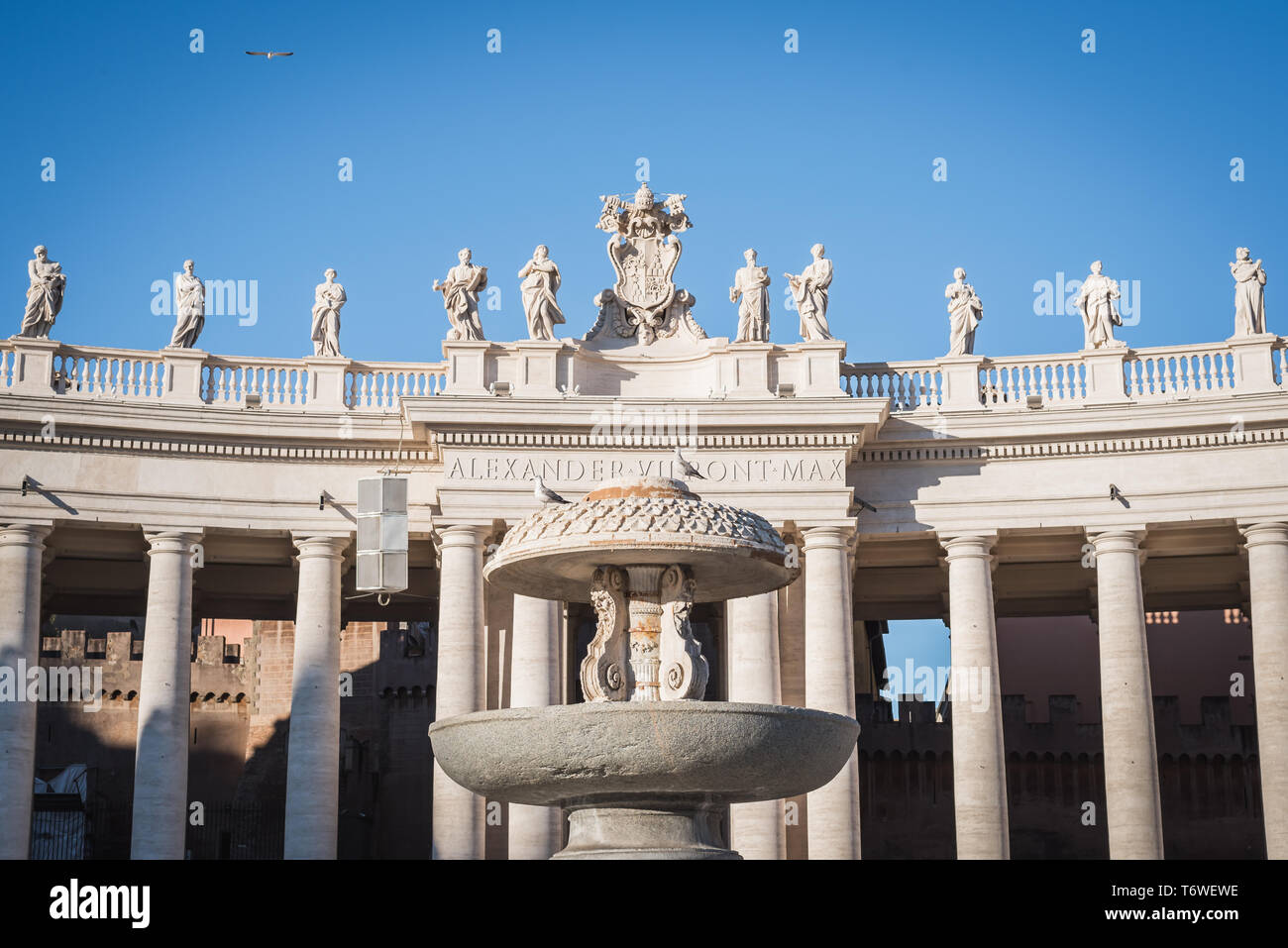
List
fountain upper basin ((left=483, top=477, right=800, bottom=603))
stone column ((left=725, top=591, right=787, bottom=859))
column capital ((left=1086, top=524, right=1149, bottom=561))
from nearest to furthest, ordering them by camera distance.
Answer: fountain upper basin ((left=483, top=477, right=800, bottom=603)), stone column ((left=725, top=591, right=787, bottom=859)), column capital ((left=1086, top=524, right=1149, bottom=561))

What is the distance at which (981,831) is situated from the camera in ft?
138

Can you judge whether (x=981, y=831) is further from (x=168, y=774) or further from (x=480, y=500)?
(x=168, y=774)

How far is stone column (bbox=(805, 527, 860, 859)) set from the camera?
4172cm

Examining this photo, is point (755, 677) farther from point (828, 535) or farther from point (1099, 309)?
point (1099, 309)

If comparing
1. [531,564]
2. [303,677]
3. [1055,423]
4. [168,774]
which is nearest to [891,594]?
[1055,423]

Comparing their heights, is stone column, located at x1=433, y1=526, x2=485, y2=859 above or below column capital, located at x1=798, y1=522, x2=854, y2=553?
below

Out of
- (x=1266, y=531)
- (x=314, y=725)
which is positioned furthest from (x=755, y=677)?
(x=1266, y=531)

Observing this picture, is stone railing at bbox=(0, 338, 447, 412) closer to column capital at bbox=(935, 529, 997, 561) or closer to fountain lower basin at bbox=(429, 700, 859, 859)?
column capital at bbox=(935, 529, 997, 561)

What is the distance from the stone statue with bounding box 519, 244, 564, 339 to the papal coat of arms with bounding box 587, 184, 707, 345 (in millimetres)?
1354

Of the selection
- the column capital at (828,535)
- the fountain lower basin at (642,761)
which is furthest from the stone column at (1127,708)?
the fountain lower basin at (642,761)

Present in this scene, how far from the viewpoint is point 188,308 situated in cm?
4522

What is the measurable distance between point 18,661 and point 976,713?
21.8 m

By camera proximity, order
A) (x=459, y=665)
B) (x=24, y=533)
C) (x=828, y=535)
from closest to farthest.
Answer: (x=459, y=665), (x=24, y=533), (x=828, y=535)

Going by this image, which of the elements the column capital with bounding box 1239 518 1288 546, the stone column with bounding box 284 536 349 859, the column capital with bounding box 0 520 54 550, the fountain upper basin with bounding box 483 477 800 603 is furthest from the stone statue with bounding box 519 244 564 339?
the fountain upper basin with bounding box 483 477 800 603
